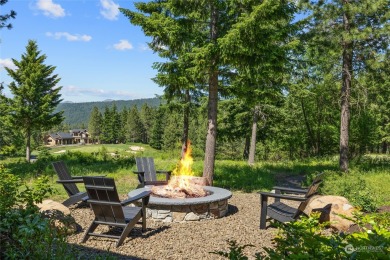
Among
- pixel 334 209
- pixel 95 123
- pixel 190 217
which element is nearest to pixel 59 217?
pixel 190 217

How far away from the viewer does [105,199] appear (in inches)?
226

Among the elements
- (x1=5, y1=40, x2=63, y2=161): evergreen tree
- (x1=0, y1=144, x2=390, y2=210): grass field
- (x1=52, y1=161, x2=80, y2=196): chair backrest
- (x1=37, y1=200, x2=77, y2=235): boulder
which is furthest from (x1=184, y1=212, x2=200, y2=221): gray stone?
(x1=5, y1=40, x2=63, y2=161): evergreen tree

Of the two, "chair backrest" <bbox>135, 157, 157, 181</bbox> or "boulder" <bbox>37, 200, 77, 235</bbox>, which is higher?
"chair backrest" <bbox>135, 157, 157, 181</bbox>

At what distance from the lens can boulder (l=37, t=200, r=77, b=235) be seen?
539 cm

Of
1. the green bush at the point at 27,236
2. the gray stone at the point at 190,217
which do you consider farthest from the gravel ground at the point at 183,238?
the green bush at the point at 27,236

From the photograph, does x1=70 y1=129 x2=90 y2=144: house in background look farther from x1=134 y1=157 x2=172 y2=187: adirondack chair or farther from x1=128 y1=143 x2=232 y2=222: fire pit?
x1=128 y1=143 x2=232 y2=222: fire pit

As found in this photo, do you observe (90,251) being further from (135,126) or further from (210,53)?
(135,126)

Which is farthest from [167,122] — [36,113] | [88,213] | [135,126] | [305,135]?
[88,213]

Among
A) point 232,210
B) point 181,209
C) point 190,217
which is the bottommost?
point 232,210

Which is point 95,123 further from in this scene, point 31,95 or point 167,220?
point 167,220

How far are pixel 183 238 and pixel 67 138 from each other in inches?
5473

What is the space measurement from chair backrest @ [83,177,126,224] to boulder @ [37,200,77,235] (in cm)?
49

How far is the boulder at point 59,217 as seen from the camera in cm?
539

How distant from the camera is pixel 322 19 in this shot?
15.1 metres
